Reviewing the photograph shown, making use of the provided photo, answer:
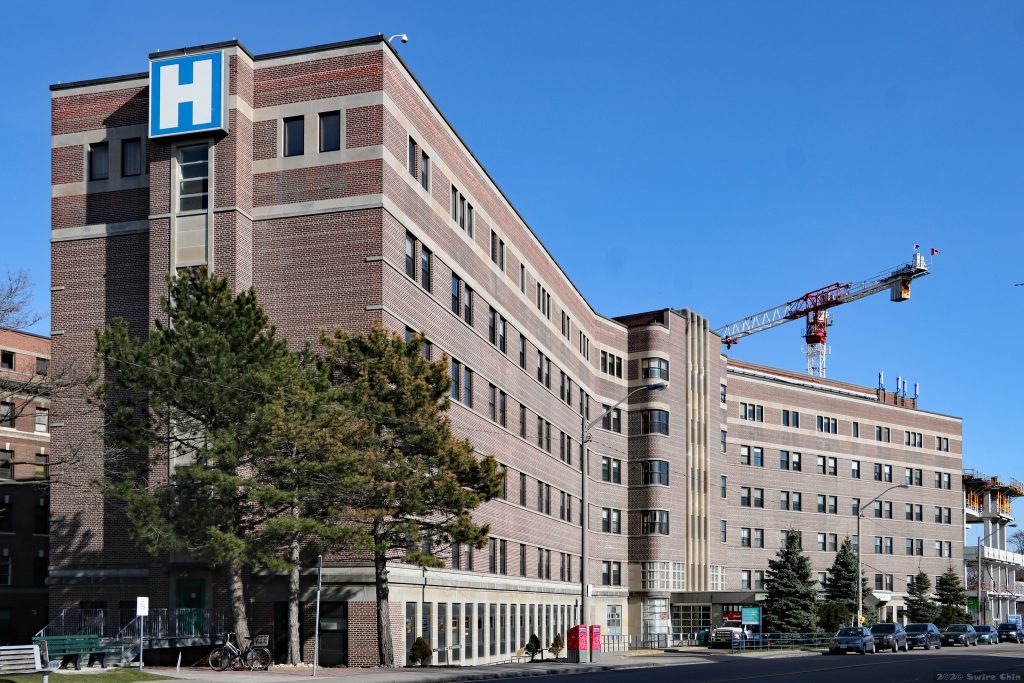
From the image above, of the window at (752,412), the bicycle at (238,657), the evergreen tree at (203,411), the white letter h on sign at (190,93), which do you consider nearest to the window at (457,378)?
the evergreen tree at (203,411)

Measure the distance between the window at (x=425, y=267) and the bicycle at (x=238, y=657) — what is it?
15.6 metres

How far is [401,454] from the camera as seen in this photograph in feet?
126

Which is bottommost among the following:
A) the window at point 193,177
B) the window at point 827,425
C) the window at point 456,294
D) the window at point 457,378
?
the window at point 457,378

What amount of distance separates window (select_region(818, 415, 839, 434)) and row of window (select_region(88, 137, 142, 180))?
2736 inches

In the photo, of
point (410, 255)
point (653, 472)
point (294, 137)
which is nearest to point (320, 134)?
point (294, 137)

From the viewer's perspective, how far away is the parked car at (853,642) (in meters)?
61.8

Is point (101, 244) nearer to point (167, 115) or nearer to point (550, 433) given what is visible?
point (167, 115)

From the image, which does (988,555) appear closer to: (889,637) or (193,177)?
(889,637)

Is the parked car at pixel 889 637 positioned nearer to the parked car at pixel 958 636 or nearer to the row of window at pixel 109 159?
the parked car at pixel 958 636

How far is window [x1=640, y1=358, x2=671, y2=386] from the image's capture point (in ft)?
271

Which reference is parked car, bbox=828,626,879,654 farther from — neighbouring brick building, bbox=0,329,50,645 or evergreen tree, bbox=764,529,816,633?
neighbouring brick building, bbox=0,329,50,645

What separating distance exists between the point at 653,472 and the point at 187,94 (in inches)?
1812

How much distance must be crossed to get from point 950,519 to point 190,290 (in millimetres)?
91664

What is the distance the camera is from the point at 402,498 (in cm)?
3791
